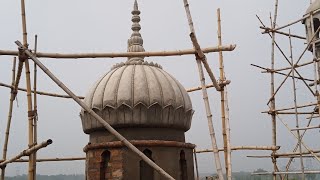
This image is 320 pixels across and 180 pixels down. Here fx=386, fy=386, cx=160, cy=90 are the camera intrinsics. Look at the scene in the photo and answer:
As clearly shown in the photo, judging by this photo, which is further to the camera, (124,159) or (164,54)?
(124,159)

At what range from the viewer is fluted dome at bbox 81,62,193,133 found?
407 inches

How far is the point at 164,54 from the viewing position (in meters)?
8.19

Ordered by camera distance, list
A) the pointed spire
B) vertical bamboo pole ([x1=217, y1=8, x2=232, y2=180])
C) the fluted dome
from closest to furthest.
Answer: vertical bamboo pole ([x1=217, y1=8, x2=232, y2=180])
the fluted dome
the pointed spire

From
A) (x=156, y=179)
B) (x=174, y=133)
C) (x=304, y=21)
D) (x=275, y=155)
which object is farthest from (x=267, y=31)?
(x=156, y=179)

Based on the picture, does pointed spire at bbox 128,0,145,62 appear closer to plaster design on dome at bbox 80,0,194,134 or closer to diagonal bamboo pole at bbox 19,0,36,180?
plaster design on dome at bbox 80,0,194,134

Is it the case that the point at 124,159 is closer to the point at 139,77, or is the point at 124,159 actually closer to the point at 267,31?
the point at 139,77

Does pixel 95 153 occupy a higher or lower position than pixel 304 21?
lower

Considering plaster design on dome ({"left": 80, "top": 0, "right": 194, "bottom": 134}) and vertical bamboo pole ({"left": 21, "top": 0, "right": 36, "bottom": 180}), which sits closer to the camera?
vertical bamboo pole ({"left": 21, "top": 0, "right": 36, "bottom": 180})

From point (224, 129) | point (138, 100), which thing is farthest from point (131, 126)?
point (224, 129)

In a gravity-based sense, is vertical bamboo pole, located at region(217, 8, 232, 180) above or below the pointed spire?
below

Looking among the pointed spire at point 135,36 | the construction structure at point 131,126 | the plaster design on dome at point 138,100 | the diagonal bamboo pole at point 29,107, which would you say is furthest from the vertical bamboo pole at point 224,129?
the diagonal bamboo pole at point 29,107

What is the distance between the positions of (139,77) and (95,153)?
2.43m

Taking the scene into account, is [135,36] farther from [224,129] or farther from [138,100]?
[224,129]

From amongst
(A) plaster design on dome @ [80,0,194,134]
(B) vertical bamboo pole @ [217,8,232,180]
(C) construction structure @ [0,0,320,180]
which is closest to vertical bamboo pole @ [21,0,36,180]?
(C) construction structure @ [0,0,320,180]
